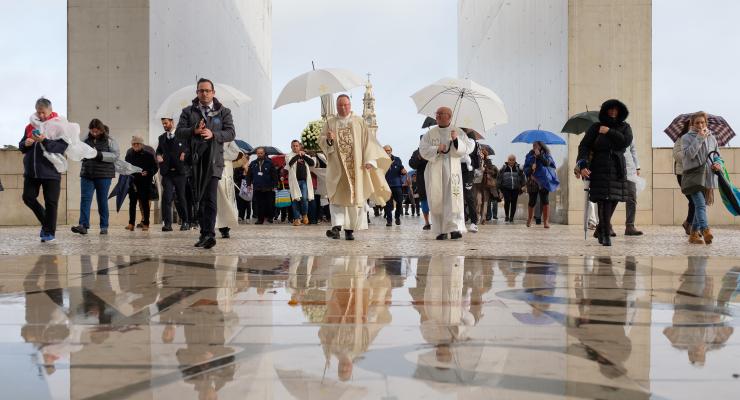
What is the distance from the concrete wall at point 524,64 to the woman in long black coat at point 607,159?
8.01 metres

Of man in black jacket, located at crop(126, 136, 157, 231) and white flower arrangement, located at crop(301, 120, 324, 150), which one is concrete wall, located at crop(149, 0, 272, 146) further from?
white flower arrangement, located at crop(301, 120, 324, 150)

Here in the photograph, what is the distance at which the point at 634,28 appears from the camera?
59.4ft

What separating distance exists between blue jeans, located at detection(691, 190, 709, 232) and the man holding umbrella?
5.56 m

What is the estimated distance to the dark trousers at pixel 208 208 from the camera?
32.1 feet

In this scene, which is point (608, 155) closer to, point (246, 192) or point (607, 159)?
point (607, 159)

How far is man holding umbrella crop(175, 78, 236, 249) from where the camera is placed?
9.76 meters

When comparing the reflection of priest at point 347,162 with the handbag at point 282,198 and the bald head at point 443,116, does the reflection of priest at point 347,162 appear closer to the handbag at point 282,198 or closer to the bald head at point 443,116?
the bald head at point 443,116

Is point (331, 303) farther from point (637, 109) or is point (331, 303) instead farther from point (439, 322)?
point (637, 109)

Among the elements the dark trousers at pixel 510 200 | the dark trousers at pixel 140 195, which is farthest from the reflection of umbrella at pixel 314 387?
the dark trousers at pixel 510 200

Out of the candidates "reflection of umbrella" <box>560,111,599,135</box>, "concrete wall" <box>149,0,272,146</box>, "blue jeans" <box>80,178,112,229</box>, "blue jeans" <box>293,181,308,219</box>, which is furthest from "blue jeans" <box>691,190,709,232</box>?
"concrete wall" <box>149,0,272,146</box>

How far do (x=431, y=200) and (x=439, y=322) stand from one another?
7.87m

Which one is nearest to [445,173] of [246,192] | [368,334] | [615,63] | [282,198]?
[615,63]

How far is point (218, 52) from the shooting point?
31.0 m

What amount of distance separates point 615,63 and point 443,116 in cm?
748
